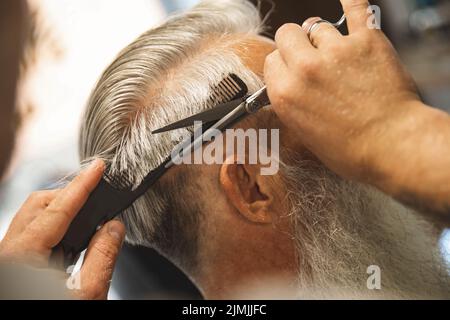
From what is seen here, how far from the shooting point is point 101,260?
0.71 meters

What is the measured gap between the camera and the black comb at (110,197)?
719mm

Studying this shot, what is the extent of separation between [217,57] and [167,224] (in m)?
0.26

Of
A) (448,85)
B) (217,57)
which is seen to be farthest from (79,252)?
(448,85)

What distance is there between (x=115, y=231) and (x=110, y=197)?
0.05 metres

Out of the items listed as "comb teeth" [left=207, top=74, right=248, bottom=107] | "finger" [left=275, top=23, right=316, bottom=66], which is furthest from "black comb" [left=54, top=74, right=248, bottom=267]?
"finger" [left=275, top=23, right=316, bottom=66]

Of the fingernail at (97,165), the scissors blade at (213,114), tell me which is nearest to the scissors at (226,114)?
the scissors blade at (213,114)

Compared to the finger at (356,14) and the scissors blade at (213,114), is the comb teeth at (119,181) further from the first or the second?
the finger at (356,14)

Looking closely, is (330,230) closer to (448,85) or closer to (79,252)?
(79,252)

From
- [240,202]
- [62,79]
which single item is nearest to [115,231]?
[240,202]

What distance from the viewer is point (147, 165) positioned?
29.7 inches

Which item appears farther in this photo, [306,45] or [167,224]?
[167,224]

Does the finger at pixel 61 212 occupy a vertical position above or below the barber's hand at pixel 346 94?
below

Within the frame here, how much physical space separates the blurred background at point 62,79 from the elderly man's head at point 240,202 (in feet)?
0.25

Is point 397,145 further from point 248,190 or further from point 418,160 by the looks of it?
point 248,190
